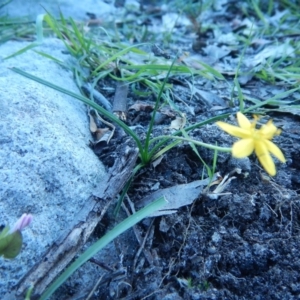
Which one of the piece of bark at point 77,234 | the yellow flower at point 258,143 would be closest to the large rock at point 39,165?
the piece of bark at point 77,234

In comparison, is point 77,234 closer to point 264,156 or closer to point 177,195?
point 177,195

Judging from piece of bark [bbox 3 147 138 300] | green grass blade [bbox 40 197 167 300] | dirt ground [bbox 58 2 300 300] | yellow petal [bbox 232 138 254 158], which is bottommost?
dirt ground [bbox 58 2 300 300]

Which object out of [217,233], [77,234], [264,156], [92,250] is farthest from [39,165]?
[264,156]

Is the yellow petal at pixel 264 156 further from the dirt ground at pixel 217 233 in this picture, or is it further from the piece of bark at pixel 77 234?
the piece of bark at pixel 77 234

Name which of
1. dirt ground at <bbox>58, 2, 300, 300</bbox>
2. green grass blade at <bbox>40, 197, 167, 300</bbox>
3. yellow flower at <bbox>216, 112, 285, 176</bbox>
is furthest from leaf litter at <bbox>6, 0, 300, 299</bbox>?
yellow flower at <bbox>216, 112, 285, 176</bbox>

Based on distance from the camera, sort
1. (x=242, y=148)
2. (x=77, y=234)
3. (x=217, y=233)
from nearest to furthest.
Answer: (x=242, y=148) < (x=77, y=234) < (x=217, y=233)

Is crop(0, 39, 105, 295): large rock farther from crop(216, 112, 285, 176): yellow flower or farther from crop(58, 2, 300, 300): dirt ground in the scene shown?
crop(216, 112, 285, 176): yellow flower

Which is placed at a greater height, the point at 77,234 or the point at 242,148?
the point at 242,148
